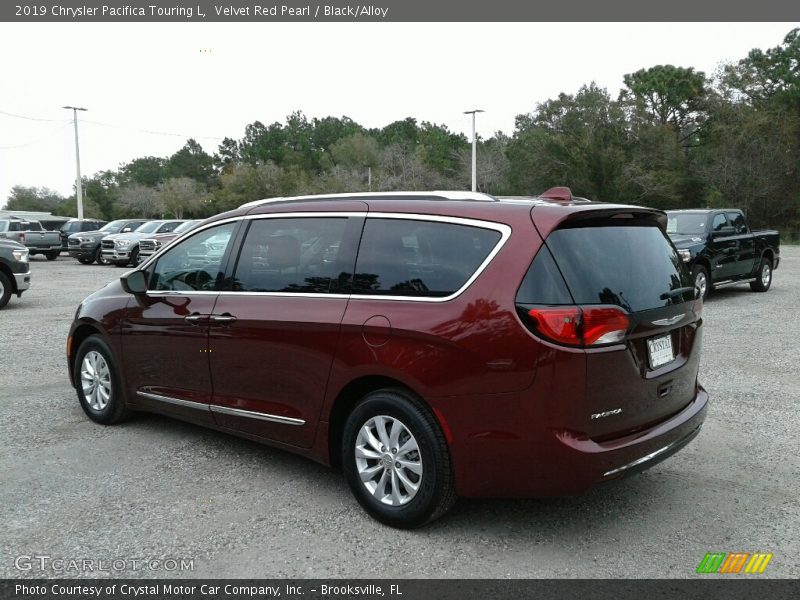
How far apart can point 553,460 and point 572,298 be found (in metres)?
0.80

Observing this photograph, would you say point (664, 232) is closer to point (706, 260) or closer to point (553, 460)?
point (553, 460)

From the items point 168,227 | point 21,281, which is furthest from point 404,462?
point 168,227

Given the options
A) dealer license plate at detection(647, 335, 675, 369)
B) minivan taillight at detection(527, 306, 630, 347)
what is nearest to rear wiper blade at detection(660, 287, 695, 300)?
dealer license plate at detection(647, 335, 675, 369)

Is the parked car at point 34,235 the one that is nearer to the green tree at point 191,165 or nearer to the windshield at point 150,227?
the windshield at point 150,227

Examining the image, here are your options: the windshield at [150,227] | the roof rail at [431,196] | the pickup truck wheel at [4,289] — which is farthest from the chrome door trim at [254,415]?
the windshield at [150,227]

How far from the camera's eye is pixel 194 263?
5.13 meters

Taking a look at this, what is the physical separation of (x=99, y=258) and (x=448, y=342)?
28.0 meters

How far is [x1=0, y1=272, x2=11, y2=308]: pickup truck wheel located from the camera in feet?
44.6

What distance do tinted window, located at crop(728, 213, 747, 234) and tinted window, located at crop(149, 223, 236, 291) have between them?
1230 cm

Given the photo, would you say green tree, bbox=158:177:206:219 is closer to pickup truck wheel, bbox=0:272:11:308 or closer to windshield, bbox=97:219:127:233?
windshield, bbox=97:219:127:233

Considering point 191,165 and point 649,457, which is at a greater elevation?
point 191,165

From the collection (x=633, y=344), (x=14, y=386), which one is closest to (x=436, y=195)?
(x=633, y=344)

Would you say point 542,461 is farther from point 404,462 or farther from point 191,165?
point 191,165

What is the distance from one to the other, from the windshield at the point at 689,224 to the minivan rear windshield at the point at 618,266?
1004cm
